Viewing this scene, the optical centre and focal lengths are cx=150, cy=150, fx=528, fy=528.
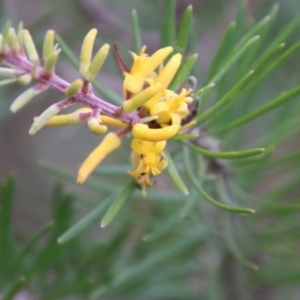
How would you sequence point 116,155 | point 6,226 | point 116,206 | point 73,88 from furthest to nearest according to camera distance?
1. point 116,155
2. point 6,226
3. point 116,206
4. point 73,88

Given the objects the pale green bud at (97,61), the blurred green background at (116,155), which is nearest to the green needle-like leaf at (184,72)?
the pale green bud at (97,61)

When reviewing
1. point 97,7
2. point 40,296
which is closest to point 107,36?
point 97,7

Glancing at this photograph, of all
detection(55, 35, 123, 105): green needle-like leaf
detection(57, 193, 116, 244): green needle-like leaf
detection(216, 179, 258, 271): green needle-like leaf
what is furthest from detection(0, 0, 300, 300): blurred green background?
detection(57, 193, 116, 244): green needle-like leaf

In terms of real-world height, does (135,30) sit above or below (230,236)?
above

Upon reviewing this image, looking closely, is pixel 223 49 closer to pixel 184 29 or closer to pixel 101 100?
pixel 184 29

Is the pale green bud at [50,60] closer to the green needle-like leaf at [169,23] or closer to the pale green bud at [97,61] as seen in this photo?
the pale green bud at [97,61]

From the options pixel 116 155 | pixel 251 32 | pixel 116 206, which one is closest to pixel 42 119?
pixel 116 206
